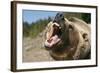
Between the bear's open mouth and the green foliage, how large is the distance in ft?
0.33

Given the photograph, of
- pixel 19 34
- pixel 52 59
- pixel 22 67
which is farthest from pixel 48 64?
pixel 19 34

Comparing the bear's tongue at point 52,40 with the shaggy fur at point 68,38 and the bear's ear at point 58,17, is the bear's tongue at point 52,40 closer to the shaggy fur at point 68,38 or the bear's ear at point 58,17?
the shaggy fur at point 68,38

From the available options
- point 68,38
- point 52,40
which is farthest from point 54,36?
point 68,38

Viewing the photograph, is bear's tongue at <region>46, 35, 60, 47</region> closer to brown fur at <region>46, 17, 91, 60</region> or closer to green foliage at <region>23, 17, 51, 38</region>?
brown fur at <region>46, 17, 91, 60</region>

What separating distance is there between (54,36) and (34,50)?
251 millimetres

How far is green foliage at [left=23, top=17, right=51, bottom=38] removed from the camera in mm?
2031

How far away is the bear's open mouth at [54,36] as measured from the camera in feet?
7.04

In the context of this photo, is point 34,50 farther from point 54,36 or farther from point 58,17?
point 58,17

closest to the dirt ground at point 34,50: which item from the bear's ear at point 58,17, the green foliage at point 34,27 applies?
the green foliage at point 34,27

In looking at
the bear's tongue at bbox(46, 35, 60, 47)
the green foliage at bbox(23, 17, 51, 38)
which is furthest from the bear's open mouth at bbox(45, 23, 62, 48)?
the green foliage at bbox(23, 17, 51, 38)

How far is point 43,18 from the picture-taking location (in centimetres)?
211

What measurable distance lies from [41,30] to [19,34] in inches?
9.0

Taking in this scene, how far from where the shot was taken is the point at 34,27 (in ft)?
6.81

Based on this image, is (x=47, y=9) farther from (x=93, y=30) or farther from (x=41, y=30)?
(x=93, y=30)
